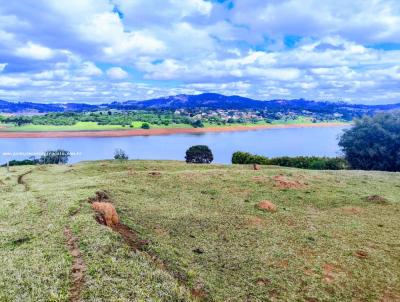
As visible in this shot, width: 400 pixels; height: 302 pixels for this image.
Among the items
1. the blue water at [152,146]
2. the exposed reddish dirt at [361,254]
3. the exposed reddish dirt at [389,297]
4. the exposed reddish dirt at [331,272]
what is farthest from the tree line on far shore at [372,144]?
the blue water at [152,146]

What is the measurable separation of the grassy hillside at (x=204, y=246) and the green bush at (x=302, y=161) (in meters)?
31.1

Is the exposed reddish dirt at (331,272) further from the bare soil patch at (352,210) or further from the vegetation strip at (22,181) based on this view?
the vegetation strip at (22,181)

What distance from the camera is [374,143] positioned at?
48.6 meters

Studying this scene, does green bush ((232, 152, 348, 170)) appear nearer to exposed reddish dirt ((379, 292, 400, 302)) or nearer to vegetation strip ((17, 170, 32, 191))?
vegetation strip ((17, 170, 32, 191))

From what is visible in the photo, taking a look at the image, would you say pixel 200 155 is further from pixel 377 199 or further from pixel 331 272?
pixel 331 272

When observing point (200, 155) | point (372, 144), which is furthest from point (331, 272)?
point (200, 155)

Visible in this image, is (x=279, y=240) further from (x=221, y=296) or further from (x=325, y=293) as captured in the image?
(x=221, y=296)

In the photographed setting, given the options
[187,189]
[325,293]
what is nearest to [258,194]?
[187,189]

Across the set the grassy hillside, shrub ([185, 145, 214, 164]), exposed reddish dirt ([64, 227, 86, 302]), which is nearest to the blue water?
shrub ([185, 145, 214, 164])

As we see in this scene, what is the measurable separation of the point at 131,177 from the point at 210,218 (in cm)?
1067

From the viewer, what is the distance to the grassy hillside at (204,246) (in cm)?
943

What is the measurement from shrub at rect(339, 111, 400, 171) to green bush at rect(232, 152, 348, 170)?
3.46 m

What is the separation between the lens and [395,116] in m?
49.6

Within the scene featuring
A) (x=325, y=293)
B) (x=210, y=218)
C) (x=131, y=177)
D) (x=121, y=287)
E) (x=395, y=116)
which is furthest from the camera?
(x=395, y=116)
